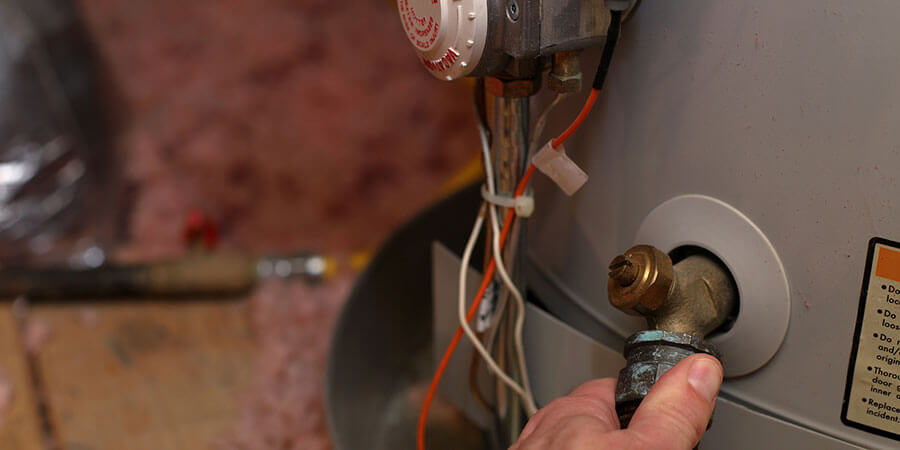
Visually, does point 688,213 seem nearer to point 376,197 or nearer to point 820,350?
point 820,350

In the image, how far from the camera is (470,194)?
80cm

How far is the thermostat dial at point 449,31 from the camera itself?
402 millimetres

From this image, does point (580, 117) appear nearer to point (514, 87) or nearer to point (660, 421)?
point (514, 87)

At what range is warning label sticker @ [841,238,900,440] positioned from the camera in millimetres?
385

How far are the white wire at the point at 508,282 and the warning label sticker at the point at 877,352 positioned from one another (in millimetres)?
213

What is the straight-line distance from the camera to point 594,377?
0.52 m

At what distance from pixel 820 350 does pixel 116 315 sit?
2.87 ft

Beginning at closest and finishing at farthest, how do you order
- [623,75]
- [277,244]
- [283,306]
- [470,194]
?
[623,75], [470,194], [283,306], [277,244]

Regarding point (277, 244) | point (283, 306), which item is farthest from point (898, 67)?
point (277, 244)

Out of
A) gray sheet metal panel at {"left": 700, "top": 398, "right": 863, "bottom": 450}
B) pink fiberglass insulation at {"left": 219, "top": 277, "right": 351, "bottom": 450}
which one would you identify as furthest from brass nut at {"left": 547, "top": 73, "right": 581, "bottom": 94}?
pink fiberglass insulation at {"left": 219, "top": 277, "right": 351, "bottom": 450}

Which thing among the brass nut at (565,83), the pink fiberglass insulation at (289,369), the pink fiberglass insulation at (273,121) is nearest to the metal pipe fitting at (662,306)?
the brass nut at (565,83)

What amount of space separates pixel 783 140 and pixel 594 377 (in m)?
0.21

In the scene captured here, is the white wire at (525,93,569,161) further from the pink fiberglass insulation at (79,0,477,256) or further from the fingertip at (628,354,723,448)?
the pink fiberglass insulation at (79,0,477,256)

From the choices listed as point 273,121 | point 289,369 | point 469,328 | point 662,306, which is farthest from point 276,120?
point 662,306
